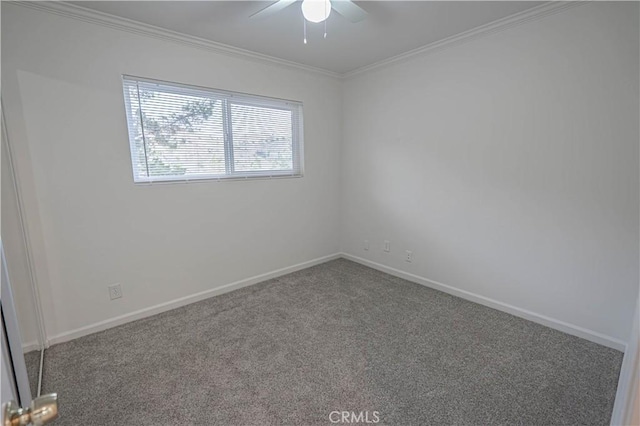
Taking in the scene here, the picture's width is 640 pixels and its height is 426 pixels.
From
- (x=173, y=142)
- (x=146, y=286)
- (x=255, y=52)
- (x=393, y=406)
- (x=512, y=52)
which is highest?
(x=255, y=52)

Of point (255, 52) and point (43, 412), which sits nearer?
point (43, 412)

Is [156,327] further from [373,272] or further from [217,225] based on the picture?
[373,272]

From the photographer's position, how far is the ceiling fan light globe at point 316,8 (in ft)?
5.98

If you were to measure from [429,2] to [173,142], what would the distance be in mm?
2287

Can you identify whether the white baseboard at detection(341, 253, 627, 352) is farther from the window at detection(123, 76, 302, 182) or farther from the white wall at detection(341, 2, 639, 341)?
the window at detection(123, 76, 302, 182)

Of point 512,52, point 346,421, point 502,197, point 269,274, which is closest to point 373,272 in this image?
point 269,274

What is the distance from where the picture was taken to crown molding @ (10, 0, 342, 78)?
203 cm

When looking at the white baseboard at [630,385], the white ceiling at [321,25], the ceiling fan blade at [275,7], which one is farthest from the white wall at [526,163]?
the white baseboard at [630,385]

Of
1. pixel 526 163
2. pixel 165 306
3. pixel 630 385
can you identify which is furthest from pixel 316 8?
pixel 165 306

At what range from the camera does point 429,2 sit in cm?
211

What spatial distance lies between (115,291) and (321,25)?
2744 millimetres

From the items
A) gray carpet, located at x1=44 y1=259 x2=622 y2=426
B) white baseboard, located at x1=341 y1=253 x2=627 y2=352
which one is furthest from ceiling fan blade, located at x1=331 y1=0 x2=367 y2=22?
white baseboard, located at x1=341 y1=253 x2=627 y2=352

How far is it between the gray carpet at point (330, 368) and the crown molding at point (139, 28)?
235 centimetres

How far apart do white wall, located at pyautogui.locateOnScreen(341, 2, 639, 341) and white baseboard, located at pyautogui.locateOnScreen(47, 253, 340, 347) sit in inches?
55.2
